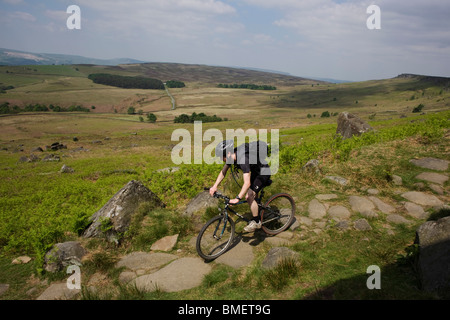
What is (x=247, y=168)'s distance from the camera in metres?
6.21

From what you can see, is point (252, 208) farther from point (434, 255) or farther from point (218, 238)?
point (434, 255)

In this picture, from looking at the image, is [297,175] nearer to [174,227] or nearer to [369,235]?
[369,235]

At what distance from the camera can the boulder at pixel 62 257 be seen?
260 inches

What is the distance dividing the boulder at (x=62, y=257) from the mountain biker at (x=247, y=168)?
4.11 metres

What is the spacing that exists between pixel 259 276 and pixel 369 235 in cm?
343

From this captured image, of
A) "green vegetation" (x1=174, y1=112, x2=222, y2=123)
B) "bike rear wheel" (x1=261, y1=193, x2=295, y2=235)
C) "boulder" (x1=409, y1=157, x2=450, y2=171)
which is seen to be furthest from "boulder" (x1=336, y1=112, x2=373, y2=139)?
"green vegetation" (x1=174, y1=112, x2=222, y2=123)

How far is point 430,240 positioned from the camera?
5.03 meters

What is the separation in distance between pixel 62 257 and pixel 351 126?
21117 mm

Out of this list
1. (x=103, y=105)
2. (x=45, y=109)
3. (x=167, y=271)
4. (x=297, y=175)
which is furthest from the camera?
(x=103, y=105)

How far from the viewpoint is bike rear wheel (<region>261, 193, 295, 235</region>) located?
7.48 meters

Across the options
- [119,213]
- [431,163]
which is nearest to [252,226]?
[119,213]

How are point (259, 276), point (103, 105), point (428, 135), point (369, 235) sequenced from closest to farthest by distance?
point (259, 276) < point (369, 235) < point (428, 135) < point (103, 105)

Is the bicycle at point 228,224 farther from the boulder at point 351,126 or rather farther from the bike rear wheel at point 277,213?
the boulder at point 351,126
